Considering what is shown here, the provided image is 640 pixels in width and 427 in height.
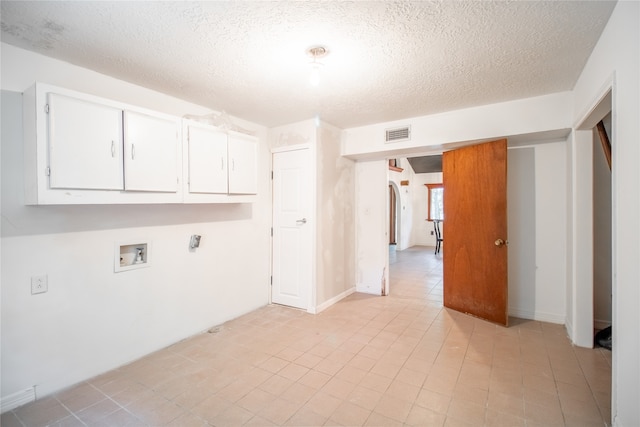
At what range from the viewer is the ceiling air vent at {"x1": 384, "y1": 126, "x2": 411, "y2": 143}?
11.7 ft

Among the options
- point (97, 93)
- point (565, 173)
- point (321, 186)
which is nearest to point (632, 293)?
point (565, 173)

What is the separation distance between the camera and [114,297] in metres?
2.39

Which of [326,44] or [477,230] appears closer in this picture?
[326,44]

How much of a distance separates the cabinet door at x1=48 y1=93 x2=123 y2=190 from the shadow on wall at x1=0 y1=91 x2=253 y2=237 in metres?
0.35

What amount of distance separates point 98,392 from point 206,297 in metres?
1.17

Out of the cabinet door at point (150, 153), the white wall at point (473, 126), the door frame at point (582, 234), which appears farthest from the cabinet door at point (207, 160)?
the door frame at point (582, 234)

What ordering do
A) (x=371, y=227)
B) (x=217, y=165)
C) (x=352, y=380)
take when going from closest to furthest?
1. (x=352, y=380)
2. (x=217, y=165)
3. (x=371, y=227)

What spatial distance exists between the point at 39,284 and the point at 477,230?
13.0ft

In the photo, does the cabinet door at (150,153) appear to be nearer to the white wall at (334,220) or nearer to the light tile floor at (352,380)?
the light tile floor at (352,380)

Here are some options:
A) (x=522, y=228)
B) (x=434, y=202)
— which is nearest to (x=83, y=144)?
(x=522, y=228)

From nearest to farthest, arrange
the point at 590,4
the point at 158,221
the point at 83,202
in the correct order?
the point at 590,4
the point at 83,202
the point at 158,221

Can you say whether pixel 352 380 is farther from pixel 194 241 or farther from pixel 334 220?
pixel 334 220

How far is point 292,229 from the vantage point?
12.4ft

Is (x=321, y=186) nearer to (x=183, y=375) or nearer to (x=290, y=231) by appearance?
(x=290, y=231)
